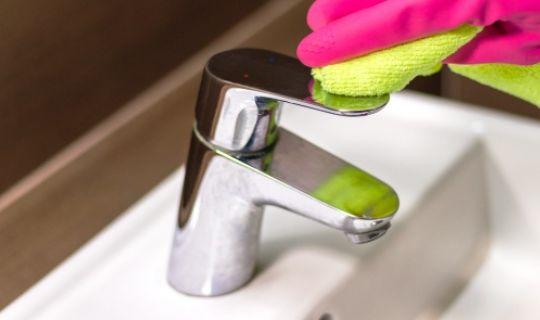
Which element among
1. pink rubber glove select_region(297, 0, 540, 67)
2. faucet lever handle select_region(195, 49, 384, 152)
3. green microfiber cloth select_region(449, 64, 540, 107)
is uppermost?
pink rubber glove select_region(297, 0, 540, 67)

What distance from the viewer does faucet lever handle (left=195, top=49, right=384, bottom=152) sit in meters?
0.43

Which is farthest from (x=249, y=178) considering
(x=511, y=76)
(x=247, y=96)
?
(x=511, y=76)

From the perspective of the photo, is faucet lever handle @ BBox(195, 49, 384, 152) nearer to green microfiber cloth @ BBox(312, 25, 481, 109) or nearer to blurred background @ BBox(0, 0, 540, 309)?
green microfiber cloth @ BBox(312, 25, 481, 109)

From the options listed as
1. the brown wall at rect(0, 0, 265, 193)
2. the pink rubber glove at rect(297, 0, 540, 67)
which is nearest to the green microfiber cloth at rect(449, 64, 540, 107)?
the pink rubber glove at rect(297, 0, 540, 67)

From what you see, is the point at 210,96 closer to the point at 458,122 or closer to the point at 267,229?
the point at 267,229

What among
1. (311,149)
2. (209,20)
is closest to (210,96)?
(311,149)

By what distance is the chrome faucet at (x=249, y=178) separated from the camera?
0.44 meters

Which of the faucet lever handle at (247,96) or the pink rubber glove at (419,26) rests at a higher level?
the pink rubber glove at (419,26)

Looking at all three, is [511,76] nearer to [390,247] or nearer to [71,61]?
[390,247]

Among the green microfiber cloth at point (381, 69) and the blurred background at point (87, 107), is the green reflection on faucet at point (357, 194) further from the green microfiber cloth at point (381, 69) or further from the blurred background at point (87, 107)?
the blurred background at point (87, 107)

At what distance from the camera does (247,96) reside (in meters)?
0.43

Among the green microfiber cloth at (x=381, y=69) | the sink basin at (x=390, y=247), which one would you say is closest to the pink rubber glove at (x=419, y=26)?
the green microfiber cloth at (x=381, y=69)

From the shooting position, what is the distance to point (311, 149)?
1.56 feet

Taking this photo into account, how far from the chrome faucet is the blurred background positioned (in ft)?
A: 0.32
